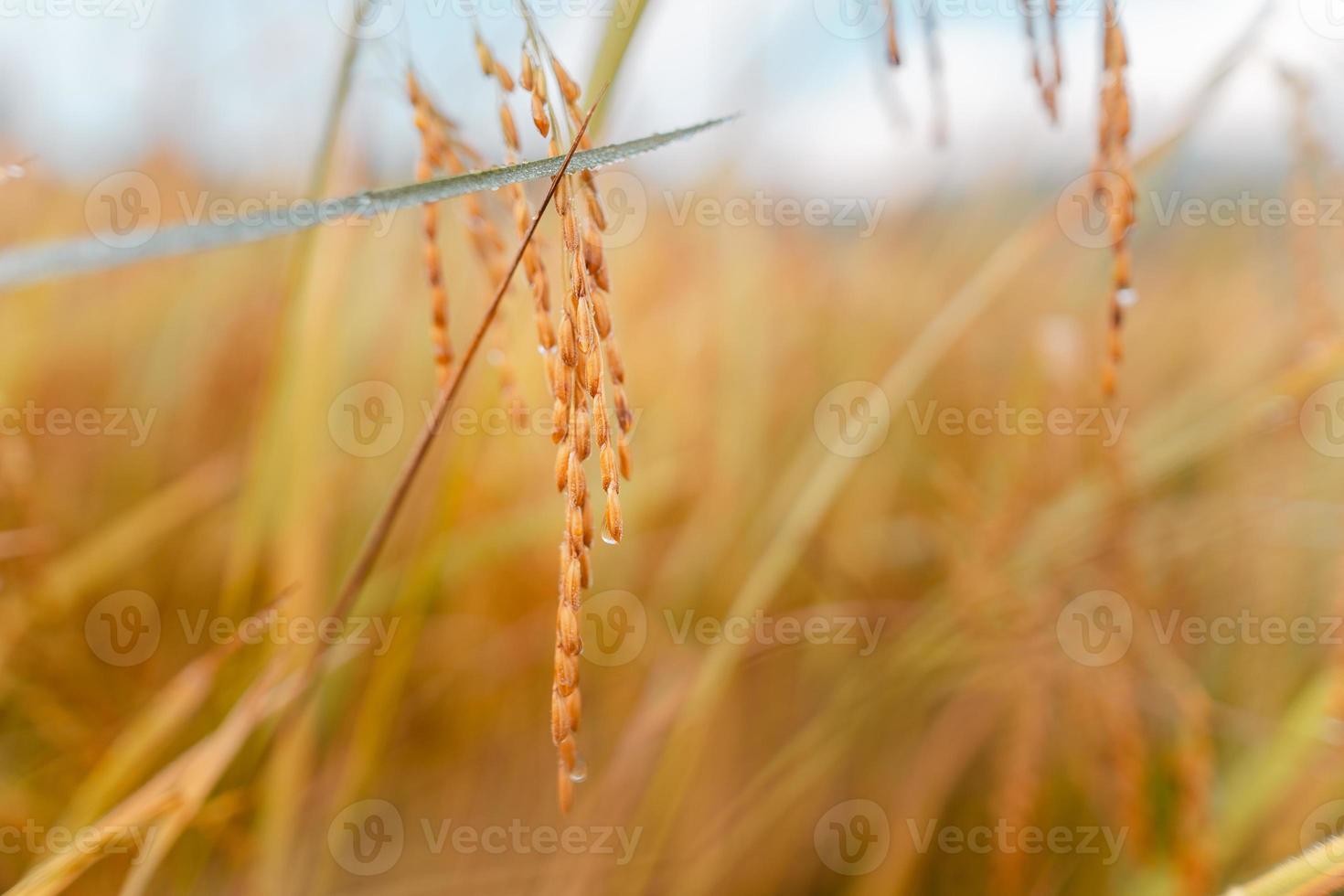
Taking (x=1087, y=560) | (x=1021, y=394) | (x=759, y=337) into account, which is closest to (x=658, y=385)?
(x=759, y=337)
